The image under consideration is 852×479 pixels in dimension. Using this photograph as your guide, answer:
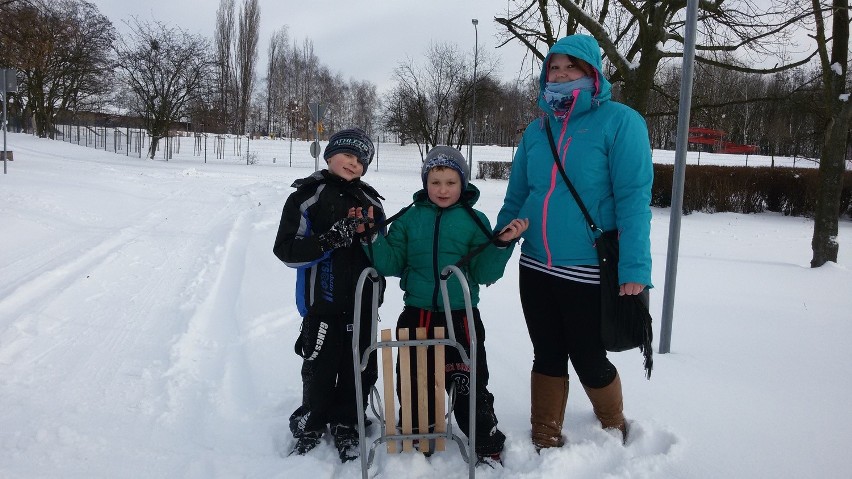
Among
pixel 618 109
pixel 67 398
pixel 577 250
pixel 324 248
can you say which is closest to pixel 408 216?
pixel 324 248

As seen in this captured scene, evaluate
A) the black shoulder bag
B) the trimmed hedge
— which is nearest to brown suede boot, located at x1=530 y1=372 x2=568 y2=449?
the black shoulder bag

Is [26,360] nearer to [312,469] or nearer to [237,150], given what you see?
[312,469]

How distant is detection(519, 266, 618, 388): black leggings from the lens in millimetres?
2461

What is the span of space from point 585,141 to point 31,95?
126 ft

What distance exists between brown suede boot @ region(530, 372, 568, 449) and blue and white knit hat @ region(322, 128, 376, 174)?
135cm

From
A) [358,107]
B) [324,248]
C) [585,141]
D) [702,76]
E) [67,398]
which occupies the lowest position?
[67,398]

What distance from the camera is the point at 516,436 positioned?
9.02 ft

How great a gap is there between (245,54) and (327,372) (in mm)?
55123

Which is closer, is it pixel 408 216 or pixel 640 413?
pixel 408 216

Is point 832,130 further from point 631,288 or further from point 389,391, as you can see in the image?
point 389,391

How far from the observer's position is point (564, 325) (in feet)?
→ 8.41

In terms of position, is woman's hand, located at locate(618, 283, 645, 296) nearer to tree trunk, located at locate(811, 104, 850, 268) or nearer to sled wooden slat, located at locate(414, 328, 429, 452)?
sled wooden slat, located at locate(414, 328, 429, 452)

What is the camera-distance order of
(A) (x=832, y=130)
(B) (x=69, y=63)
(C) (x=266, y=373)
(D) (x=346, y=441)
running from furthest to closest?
(B) (x=69, y=63), (A) (x=832, y=130), (C) (x=266, y=373), (D) (x=346, y=441)

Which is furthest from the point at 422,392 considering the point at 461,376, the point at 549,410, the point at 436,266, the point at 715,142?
the point at 715,142
